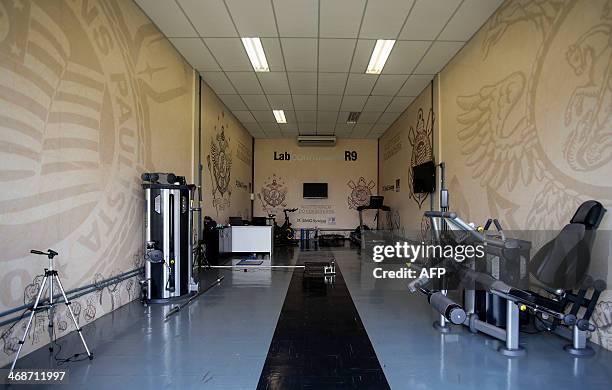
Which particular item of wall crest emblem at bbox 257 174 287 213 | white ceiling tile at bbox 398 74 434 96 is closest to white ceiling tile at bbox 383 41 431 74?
white ceiling tile at bbox 398 74 434 96

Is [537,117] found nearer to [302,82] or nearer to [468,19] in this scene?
[468,19]

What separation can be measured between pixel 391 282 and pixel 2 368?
4.74 meters

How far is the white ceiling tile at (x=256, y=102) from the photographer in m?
7.69

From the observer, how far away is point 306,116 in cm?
929

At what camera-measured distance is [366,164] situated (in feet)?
40.1

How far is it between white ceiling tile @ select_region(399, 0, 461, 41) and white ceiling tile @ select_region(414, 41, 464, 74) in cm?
35

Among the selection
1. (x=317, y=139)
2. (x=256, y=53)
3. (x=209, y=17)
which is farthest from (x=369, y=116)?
(x=209, y=17)

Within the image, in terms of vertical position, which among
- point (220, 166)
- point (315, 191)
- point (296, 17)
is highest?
point (296, 17)

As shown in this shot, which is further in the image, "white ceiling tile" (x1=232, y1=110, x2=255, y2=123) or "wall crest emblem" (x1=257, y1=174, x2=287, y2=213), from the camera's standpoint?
"wall crest emblem" (x1=257, y1=174, x2=287, y2=213)

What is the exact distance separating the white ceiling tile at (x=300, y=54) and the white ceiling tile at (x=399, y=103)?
8.41 ft

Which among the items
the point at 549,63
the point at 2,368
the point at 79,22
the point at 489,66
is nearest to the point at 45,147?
the point at 79,22

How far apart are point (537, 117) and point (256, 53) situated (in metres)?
4.07

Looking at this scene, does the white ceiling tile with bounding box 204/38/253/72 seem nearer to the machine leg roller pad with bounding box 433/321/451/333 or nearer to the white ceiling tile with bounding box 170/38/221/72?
the white ceiling tile with bounding box 170/38/221/72

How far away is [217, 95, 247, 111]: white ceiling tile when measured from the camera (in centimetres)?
774
